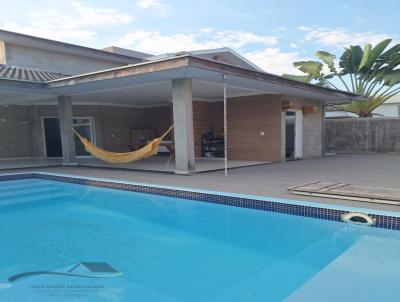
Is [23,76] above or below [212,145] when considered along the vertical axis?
above

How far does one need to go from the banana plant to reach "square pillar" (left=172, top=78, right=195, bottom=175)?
457 inches

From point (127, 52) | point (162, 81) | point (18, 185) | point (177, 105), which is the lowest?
point (18, 185)

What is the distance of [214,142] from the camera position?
42.7 feet

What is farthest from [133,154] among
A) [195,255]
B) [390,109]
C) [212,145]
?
[390,109]

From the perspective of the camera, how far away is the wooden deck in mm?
4867

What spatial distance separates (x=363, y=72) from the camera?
56.5 feet

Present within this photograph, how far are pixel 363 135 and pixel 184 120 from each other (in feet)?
37.3

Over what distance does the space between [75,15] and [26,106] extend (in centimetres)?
489

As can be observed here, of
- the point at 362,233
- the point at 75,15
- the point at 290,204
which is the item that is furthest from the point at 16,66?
the point at 362,233

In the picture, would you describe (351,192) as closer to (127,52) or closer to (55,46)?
(55,46)

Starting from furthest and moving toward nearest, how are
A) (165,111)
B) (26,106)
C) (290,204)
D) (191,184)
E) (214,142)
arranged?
(165,111)
(26,106)
(214,142)
(191,184)
(290,204)

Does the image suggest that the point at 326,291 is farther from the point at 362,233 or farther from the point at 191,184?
the point at 191,184

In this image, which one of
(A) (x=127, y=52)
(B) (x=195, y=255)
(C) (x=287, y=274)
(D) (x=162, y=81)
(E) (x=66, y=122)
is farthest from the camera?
(A) (x=127, y=52)

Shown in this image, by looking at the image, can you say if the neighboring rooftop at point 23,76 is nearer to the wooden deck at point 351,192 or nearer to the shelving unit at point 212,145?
the shelving unit at point 212,145
